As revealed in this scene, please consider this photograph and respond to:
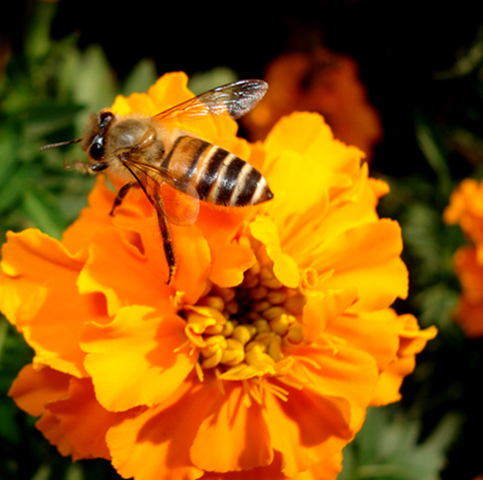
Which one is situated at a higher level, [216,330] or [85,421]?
[216,330]

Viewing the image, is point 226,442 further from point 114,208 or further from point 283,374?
point 114,208

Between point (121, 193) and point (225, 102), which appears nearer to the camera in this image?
point (121, 193)

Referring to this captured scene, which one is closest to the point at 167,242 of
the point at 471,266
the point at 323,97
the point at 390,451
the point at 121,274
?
the point at 121,274

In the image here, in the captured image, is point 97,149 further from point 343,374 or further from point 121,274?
point 343,374

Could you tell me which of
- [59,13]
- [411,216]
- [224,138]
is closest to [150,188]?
[224,138]

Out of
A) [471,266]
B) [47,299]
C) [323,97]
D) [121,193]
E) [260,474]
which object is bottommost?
[471,266]

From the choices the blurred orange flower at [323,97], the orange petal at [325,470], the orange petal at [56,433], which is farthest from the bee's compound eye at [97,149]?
the blurred orange flower at [323,97]

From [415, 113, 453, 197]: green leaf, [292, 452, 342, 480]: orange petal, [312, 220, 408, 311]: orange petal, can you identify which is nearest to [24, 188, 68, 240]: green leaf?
[312, 220, 408, 311]: orange petal
